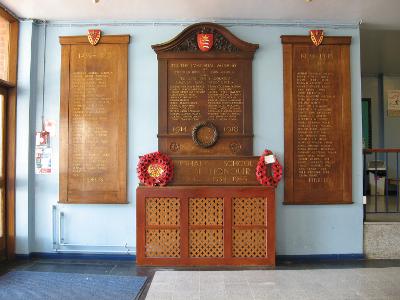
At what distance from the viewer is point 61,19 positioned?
438 cm

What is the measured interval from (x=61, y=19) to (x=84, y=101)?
119 cm

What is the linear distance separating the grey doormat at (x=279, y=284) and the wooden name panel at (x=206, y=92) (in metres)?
1.55

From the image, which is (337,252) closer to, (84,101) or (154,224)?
(154,224)


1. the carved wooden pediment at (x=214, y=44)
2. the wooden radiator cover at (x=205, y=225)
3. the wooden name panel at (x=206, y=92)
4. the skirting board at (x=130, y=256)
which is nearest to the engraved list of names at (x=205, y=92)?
the wooden name panel at (x=206, y=92)

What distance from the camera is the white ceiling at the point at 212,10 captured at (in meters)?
3.93

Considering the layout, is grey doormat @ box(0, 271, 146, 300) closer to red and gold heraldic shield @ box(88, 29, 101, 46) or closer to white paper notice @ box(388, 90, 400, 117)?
red and gold heraldic shield @ box(88, 29, 101, 46)

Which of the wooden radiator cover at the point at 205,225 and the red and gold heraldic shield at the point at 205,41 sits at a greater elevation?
the red and gold heraldic shield at the point at 205,41

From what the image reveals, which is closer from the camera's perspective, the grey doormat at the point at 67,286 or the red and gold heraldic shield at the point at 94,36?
the grey doormat at the point at 67,286

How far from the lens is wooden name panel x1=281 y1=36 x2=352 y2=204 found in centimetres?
430

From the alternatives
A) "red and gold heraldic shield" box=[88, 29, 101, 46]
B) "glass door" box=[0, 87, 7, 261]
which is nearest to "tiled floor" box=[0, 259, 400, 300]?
"glass door" box=[0, 87, 7, 261]

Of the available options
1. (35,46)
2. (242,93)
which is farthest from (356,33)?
(35,46)

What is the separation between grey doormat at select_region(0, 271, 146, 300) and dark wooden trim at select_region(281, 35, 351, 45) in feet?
11.7

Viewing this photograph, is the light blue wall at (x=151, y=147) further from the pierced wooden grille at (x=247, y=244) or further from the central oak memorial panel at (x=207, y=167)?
the pierced wooden grille at (x=247, y=244)

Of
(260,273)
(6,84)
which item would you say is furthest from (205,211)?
(6,84)
